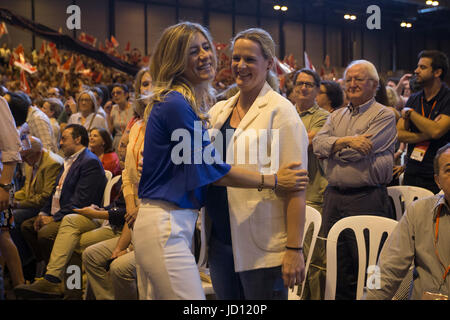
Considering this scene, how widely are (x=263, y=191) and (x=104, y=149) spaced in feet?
9.24

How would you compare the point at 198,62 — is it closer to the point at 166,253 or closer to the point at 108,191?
the point at 166,253

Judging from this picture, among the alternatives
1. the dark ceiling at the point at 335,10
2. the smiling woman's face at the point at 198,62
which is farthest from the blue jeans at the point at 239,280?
the dark ceiling at the point at 335,10

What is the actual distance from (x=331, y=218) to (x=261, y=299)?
4.43ft

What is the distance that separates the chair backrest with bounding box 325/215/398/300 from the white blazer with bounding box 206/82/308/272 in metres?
0.68

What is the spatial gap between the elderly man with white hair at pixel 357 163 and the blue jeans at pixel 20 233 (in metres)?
2.47

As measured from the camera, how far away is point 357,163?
283 cm

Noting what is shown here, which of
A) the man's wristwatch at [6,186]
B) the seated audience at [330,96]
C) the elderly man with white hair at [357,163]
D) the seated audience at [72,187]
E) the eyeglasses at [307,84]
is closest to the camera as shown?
the elderly man with white hair at [357,163]

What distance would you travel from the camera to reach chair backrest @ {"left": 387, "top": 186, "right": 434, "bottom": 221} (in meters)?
3.03

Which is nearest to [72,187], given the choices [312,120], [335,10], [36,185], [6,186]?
[36,185]

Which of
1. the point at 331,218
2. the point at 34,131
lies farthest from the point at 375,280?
the point at 34,131

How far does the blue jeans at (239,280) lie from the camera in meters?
1.65

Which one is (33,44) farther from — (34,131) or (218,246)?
(218,246)

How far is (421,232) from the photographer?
1877 mm

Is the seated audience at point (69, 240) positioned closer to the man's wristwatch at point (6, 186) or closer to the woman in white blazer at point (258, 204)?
the man's wristwatch at point (6, 186)
